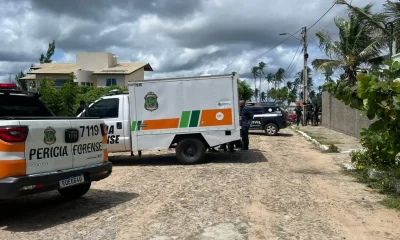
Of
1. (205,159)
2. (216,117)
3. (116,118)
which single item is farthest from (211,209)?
(205,159)

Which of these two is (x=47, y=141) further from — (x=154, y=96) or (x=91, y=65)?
(x=91, y=65)

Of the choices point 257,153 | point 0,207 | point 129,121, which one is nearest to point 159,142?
point 129,121

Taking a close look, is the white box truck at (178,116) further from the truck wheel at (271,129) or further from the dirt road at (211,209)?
the truck wheel at (271,129)

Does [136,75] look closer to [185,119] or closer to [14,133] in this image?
[185,119]

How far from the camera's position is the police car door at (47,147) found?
18.4 feet

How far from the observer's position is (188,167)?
11.1 meters

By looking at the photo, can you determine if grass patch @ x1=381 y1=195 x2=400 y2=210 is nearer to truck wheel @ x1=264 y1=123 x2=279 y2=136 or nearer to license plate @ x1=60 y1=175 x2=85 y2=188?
license plate @ x1=60 y1=175 x2=85 y2=188

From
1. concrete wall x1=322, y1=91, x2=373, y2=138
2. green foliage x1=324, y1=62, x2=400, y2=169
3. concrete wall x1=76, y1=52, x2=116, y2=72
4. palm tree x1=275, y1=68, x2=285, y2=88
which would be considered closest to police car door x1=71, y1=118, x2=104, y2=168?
green foliage x1=324, y1=62, x2=400, y2=169

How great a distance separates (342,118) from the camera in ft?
69.8

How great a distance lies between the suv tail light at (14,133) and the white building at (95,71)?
4218 cm

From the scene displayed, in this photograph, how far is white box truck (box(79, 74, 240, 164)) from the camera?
11312 millimetres

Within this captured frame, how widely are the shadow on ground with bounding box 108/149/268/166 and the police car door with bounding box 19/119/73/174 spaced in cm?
584

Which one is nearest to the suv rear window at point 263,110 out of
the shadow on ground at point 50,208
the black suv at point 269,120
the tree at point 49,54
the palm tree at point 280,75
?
the black suv at point 269,120

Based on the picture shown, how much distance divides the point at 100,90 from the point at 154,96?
27855 millimetres
